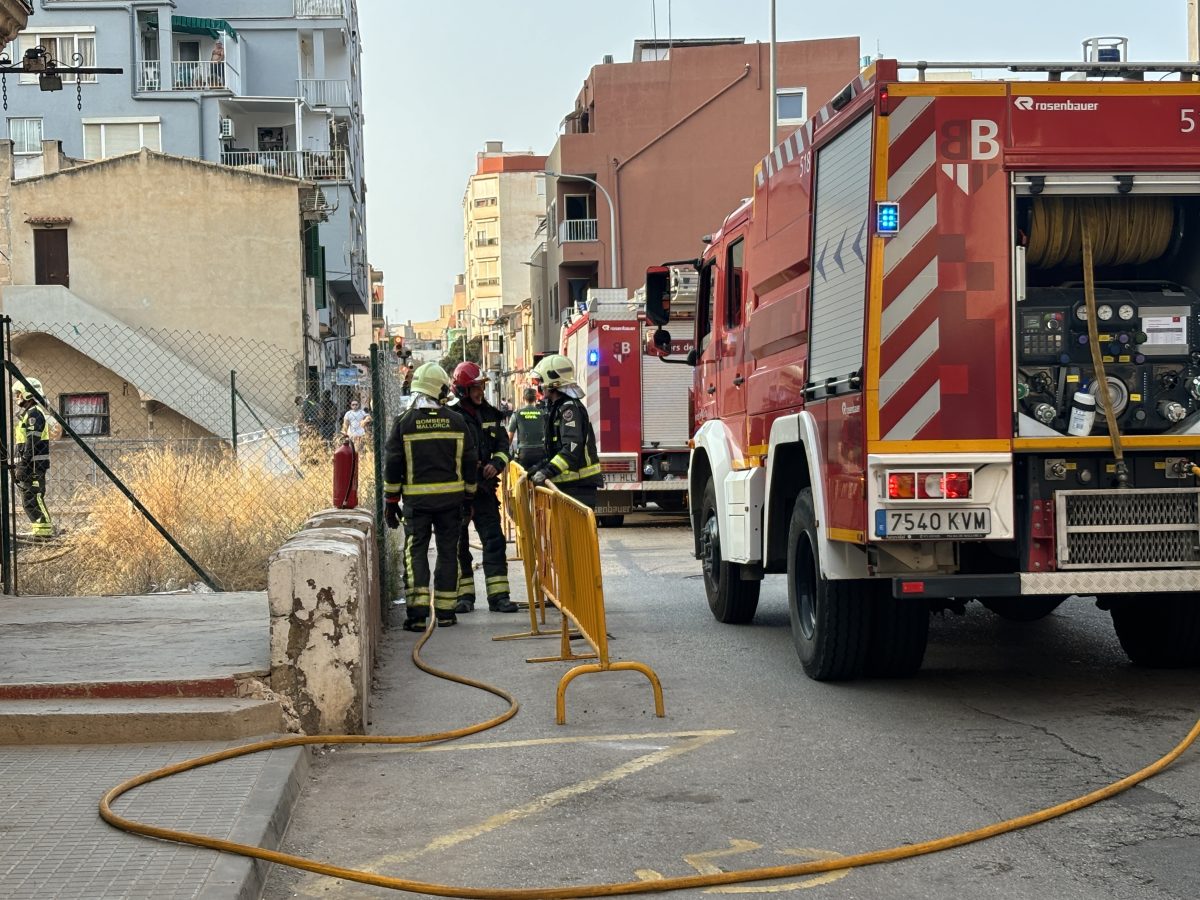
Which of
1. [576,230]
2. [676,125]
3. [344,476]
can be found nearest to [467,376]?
[344,476]

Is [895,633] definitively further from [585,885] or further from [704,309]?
[704,309]

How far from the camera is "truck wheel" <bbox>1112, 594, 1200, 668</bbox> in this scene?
26.0ft

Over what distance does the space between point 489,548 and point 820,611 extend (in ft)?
14.6

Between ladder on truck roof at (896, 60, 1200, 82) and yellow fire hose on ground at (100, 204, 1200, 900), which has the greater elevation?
ladder on truck roof at (896, 60, 1200, 82)

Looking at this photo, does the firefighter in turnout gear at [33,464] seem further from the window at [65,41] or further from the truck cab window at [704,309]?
the window at [65,41]

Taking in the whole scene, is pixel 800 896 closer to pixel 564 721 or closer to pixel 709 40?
pixel 564 721

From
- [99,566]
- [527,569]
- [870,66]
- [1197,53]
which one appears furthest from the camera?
[1197,53]

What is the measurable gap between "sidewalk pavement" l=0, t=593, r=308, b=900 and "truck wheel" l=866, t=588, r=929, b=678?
307cm

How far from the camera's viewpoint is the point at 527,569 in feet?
34.8

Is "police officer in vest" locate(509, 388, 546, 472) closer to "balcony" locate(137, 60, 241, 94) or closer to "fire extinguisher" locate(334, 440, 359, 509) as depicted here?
"fire extinguisher" locate(334, 440, 359, 509)

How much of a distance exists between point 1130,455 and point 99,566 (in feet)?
28.5

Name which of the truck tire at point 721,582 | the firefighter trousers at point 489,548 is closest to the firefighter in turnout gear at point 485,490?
the firefighter trousers at point 489,548

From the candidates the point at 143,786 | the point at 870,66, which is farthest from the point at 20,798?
the point at 870,66

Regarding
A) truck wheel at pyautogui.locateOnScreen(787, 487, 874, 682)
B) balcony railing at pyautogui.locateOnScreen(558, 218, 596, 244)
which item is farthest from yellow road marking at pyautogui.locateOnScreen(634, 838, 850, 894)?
balcony railing at pyautogui.locateOnScreen(558, 218, 596, 244)
